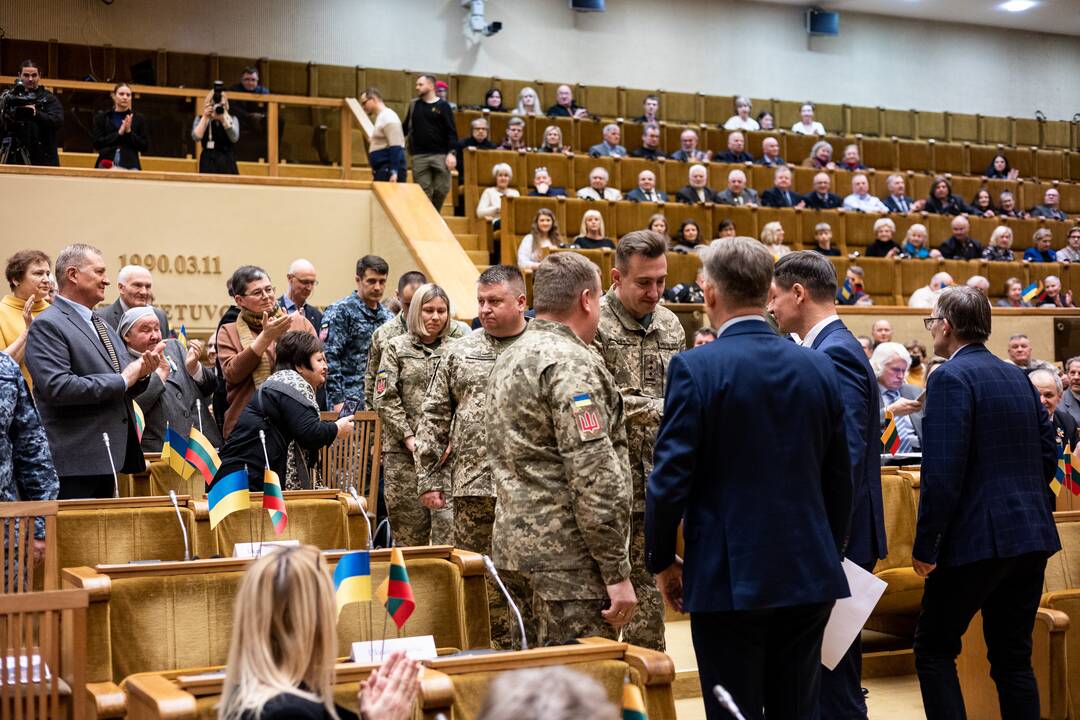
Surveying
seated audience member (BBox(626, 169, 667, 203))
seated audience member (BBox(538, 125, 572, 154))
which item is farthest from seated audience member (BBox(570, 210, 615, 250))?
seated audience member (BBox(538, 125, 572, 154))

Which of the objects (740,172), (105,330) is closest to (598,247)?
(740,172)

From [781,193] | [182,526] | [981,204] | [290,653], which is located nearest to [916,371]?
[781,193]

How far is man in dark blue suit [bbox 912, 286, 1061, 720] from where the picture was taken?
11.0 feet

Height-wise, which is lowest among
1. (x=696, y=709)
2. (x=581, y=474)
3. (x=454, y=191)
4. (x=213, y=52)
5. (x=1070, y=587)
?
(x=696, y=709)

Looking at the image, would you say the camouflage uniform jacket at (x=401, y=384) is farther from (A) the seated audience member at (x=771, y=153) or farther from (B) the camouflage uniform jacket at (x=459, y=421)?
(A) the seated audience member at (x=771, y=153)

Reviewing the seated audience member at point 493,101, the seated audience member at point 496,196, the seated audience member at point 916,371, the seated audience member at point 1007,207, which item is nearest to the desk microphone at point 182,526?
the seated audience member at point 916,371

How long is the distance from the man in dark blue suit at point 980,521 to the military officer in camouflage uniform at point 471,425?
124cm

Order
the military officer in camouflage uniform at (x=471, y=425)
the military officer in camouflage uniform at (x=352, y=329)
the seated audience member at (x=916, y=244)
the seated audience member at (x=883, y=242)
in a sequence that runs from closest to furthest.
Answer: the military officer in camouflage uniform at (x=471, y=425) < the military officer in camouflage uniform at (x=352, y=329) < the seated audience member at (x=883, y=242) < the seated audience member at (x=916, y=244)

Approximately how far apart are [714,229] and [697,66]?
225 inches

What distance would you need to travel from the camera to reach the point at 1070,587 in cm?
456

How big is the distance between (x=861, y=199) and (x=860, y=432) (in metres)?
10.1

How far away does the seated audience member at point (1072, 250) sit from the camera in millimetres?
13102

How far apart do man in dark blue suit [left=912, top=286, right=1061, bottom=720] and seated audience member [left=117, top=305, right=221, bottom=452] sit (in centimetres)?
290

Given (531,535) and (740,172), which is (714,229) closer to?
(740,172)
